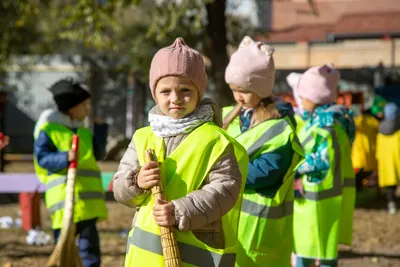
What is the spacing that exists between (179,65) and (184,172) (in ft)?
1.43

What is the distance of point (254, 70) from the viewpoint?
478cm

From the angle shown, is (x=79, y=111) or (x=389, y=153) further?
(x=389, y=153)

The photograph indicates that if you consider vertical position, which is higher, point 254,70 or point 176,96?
point 254,70

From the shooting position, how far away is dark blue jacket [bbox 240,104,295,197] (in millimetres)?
4469

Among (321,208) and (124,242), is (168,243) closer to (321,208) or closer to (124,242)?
(321,208)

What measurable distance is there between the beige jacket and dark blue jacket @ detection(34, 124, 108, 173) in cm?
254

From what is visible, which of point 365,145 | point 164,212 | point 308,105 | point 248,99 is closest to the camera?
point 164,212

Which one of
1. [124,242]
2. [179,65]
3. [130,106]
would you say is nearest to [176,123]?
[179,65]

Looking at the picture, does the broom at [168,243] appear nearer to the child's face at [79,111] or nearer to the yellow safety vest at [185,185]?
the yellow safety vest at [185,185]

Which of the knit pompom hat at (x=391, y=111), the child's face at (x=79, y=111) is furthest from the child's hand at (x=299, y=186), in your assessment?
the knit pompom hat at (x=391, y=111)

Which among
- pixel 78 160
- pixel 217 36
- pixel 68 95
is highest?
pixel 217 36

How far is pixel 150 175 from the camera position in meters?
3.30

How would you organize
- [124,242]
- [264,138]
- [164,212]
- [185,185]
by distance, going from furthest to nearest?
[124,242] → [264,138] → [185,185] → [164,212]

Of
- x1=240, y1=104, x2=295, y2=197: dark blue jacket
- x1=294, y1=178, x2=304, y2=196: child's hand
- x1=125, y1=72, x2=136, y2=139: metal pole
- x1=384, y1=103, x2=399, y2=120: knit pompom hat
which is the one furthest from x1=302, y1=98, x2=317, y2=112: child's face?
x1=125, y1=72, x2=136, y2=139: metal pole
